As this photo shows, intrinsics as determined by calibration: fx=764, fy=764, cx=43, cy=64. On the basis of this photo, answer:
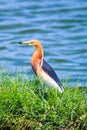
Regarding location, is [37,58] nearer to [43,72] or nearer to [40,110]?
[43,72]

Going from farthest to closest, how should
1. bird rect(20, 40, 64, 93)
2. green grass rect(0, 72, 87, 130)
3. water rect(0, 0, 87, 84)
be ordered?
water rect(0, 0, 87, 84), bird rect(20, 40, 64, 93), green grass rect(0, 72, 87, 130)

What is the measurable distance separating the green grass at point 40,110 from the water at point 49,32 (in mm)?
3827

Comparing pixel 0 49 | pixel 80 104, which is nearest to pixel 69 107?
pixel 80 104

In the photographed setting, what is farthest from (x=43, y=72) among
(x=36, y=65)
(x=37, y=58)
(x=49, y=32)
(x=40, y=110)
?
(x=49, y=32)

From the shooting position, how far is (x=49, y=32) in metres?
17.7

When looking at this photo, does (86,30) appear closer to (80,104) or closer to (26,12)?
(26,12)

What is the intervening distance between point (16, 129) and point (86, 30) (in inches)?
399

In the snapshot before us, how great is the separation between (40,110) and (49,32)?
9798mm

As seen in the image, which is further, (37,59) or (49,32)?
(49,32)

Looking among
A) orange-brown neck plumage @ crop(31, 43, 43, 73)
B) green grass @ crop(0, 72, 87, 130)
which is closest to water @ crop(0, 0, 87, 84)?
orange-brown neck plumage @ crop(31, 43, 43, 73)

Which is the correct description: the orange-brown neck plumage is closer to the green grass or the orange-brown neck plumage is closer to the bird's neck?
the bird's neck

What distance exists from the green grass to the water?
3827mm

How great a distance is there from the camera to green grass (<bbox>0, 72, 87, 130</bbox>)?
7.92 m

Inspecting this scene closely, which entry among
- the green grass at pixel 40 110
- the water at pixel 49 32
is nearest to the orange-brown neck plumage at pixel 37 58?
the green grass at pixel 40 110
